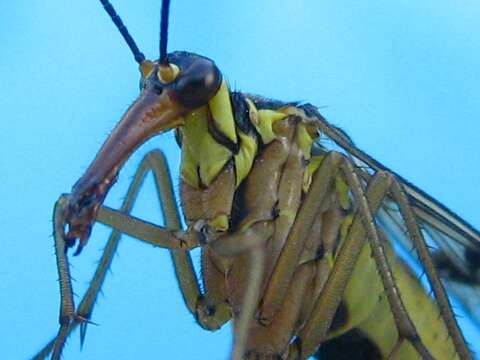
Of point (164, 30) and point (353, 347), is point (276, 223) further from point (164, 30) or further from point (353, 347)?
point (164, 30)

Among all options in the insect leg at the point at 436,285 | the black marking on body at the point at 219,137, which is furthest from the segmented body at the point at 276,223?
the insect leg at the point at 436,285

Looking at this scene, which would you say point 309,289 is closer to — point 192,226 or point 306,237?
point 306,237

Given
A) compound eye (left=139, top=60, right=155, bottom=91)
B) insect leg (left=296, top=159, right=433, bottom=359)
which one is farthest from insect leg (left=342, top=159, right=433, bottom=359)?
compound eye (left=139, top=60, right=155, bottom=91)

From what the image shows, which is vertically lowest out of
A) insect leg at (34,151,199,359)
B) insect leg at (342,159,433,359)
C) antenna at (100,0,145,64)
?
insect leg at (342,159,433,359)

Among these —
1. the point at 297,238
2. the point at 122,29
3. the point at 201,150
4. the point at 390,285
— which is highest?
the point at 122,29

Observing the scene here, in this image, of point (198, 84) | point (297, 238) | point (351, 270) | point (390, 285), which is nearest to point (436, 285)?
point (390, 285)

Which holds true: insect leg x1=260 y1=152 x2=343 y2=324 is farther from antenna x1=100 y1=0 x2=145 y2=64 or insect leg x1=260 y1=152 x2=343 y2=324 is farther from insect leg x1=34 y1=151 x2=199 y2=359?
antenna x1=100 y1=0 x2=145 y2=64
